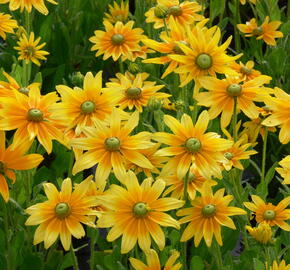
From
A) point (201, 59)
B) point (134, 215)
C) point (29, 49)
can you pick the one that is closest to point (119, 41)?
point (29, 49)

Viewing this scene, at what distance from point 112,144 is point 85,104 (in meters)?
0.13

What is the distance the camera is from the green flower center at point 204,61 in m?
1.23

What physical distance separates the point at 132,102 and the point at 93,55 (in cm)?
116

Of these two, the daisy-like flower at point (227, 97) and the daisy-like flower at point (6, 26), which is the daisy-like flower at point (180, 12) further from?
the daisy-like flower at point (227, 97)

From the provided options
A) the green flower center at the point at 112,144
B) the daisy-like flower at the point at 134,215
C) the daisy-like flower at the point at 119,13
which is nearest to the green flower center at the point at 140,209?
the daisy-like flower at the point at 134,215

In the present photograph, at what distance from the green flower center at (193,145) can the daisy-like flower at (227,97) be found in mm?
139

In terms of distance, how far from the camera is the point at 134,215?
1.06 metres

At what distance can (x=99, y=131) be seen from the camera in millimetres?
1092

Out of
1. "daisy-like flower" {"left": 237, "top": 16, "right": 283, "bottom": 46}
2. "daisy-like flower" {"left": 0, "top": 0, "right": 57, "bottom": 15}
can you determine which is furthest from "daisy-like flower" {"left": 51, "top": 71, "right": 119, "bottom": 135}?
"daisy-like flower" {"left": 237, "top": 16, "right": 283, "bottom": 46}

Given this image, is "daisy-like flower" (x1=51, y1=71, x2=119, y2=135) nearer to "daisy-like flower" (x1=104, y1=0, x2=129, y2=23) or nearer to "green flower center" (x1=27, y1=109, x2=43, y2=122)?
"green flower center" (x1=27, y1=109, x2=43, y2=122)

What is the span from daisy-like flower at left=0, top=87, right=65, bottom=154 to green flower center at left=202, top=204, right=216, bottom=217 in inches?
11.2

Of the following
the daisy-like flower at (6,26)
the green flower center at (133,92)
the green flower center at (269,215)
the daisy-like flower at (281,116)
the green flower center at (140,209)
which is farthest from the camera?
the daisy-like flower at (6,26)

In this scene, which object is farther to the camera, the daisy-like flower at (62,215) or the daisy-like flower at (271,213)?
the daisy-like flower at (271,213)

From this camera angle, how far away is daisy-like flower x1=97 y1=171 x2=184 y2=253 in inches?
41.3
